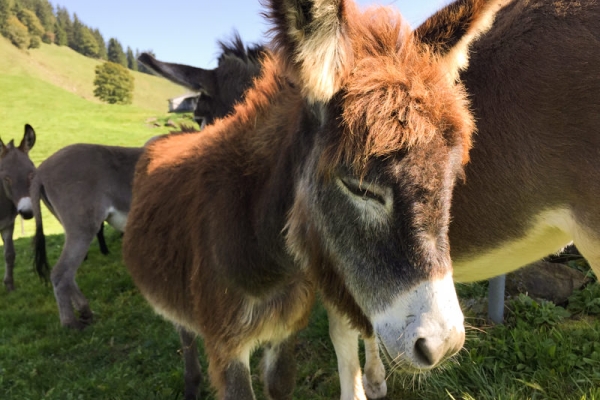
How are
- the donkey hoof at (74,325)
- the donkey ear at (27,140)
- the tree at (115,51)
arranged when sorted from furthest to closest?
the tree at (115,51) < the donkey ear at (27,140) < the donkey hoof at (74,325)

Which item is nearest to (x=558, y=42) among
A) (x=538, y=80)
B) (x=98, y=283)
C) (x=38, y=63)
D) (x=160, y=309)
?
(x=538, y=80)

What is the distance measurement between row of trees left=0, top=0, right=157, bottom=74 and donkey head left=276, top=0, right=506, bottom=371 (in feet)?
264

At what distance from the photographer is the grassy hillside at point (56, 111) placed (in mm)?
24938

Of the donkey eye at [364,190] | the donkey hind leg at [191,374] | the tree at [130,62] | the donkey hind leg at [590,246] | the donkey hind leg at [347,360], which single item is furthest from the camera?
the tree at [130,62]

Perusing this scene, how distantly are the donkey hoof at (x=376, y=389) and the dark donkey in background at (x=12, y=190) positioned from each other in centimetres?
631

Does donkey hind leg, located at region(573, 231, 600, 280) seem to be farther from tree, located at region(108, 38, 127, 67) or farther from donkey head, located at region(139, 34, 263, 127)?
tree, located at region(108, 38, 127, 67)

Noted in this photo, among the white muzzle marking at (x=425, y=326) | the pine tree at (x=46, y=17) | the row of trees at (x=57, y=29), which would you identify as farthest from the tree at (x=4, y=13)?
the white muzzle marking at (x=425, y=326)

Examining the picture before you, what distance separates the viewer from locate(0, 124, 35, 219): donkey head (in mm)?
7094

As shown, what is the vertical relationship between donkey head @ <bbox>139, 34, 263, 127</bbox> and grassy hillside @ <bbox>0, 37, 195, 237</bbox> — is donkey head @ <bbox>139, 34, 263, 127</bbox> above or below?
above

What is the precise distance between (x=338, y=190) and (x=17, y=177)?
305 inches

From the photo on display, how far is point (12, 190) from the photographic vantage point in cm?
732

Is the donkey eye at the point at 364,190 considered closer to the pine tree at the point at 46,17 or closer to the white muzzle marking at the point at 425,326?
the white muzzle marking at the point at 425,326

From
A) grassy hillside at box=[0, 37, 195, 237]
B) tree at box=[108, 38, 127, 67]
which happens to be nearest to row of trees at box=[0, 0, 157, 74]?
tree at box=[108, 38, 127, 67]

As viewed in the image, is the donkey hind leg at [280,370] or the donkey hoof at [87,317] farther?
the donkey hoof at [87,317]
